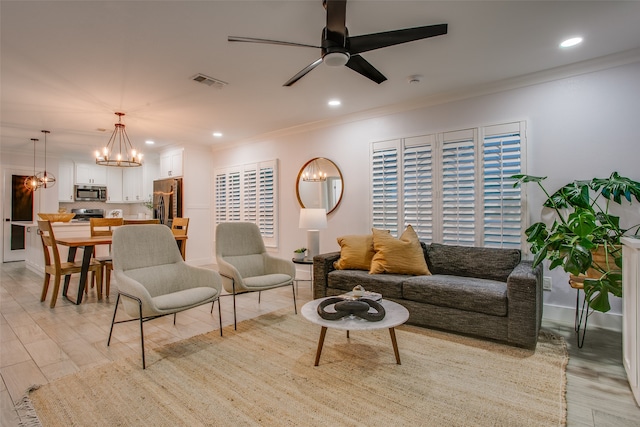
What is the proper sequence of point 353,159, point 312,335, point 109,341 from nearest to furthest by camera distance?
1. point 109,341
2. point 312,335
3. point 353,159

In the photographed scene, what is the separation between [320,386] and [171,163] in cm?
604

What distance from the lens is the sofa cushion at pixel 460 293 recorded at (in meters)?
2.67

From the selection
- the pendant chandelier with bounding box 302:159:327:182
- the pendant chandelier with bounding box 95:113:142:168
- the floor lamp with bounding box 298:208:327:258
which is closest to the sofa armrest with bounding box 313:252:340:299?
the floor lamp with bounding box 298:208:327:258

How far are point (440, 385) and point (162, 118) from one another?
4.74 metres

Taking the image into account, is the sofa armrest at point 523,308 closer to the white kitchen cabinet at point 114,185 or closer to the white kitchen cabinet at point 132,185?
the white kitchen cabinet at point 132,185

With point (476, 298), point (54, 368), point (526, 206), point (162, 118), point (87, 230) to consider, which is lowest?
point (54, 368)

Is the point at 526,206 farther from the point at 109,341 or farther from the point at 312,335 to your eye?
the point at 109,341

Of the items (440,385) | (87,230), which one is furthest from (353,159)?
(87,230)

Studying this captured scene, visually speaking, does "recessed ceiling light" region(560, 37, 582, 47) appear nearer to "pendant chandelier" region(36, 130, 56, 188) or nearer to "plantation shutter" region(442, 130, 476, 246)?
"plantation shutter" region(442, 130, 476, 246)

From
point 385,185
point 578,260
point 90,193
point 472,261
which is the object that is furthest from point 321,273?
point 90,193

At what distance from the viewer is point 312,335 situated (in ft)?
9.42

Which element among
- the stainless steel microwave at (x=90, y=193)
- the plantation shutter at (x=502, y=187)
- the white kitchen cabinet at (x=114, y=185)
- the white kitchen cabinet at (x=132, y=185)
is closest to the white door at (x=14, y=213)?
the stainless steel microwave at (x=90, y=193)

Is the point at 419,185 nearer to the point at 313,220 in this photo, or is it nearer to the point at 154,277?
the point at 313,220

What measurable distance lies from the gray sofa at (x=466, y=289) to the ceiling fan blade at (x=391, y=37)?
6.34ft
